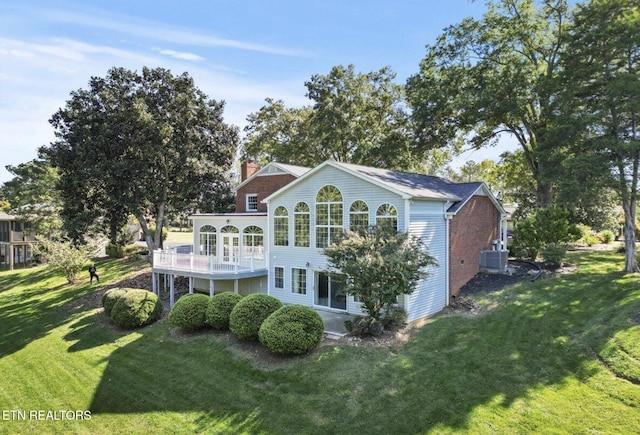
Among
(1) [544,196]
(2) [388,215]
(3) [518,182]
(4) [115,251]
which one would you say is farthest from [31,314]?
(3) [518,182]

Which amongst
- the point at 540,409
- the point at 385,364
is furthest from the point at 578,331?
the point at 385,364

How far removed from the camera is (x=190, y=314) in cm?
1515

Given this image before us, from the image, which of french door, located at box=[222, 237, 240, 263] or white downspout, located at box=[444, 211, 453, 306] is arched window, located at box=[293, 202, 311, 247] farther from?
white downspout, located at box=[444, 211, 453, 306]

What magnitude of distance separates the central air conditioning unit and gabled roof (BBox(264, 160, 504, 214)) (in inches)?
125

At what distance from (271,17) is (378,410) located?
16515mm

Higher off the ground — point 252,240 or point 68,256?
point 252,240

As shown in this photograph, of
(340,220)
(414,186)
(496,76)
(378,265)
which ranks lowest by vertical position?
(378,265)

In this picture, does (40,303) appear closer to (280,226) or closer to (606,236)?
(280,226)

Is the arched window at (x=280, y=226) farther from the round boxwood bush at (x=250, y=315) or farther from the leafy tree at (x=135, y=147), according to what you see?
the leafy tree at (x=135, y=147)

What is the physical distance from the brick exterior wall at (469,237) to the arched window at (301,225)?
6.47 metres

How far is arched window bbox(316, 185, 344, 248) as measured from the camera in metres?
16.7

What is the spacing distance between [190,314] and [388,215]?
349 inches

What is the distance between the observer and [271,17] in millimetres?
17391

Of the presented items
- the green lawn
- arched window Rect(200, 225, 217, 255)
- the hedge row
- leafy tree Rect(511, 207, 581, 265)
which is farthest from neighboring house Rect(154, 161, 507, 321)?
the green lawn
